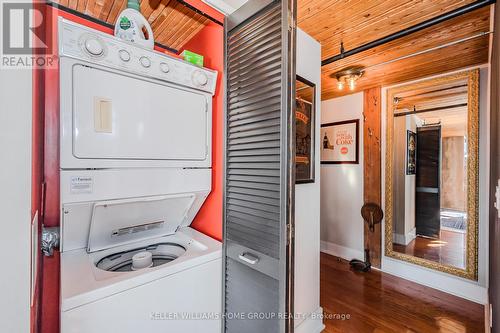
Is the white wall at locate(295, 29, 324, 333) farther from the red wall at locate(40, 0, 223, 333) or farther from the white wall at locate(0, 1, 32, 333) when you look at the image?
the white wall at locate(0, 1, 32, 333)

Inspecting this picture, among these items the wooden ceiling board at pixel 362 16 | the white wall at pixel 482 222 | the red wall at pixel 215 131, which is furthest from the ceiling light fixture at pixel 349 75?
the red wall at pixel 215 131

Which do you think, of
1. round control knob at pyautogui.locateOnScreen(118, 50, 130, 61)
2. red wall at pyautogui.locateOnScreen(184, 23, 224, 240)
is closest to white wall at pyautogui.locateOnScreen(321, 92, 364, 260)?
red wall at pyautogui.locateOnScreen(184, 23, 224, 240)

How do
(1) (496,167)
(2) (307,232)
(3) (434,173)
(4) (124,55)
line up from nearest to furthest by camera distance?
(4) (124,55) < (1) (496,167) < (2) (307,232) < (3) (434,173)

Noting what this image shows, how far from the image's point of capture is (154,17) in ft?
5.43

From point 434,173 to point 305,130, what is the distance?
6.83ft

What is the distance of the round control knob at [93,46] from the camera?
3.56 feet

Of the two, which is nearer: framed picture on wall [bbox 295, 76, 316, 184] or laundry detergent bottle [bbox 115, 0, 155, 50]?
laundry detergent bottle [bbox 115, 0, 155, 50]

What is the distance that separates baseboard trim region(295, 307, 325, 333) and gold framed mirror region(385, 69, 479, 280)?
1.66 meters

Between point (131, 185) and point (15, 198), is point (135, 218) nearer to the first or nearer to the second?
point (131, 185)

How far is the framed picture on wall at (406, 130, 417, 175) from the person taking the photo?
9.62ft

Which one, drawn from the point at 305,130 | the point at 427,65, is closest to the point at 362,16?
the point at 305,130

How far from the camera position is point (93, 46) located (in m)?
1.09

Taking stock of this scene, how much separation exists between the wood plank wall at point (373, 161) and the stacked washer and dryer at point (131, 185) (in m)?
2.60

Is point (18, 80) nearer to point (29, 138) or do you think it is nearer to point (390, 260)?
point (29, 138)
